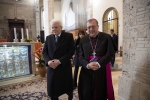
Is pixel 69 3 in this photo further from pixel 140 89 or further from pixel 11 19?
pixel 140 89

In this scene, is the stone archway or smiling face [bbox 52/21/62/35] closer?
smiling face [bbox 52/21/62/35]

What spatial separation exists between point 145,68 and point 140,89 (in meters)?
0.37

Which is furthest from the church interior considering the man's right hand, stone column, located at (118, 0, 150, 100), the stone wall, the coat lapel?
the stone wall

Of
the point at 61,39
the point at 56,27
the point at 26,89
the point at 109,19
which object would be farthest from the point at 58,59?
the point at 109,19

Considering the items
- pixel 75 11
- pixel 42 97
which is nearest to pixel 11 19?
pixel 75 11

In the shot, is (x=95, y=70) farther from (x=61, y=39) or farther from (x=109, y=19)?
(x=109, y=19)

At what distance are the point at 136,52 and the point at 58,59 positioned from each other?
1332 millimetres

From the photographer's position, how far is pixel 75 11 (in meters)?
11.7

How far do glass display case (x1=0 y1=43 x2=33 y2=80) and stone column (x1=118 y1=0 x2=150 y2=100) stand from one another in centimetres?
276

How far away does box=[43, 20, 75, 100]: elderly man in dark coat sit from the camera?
193cm

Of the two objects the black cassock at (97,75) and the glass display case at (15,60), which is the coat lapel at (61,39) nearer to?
the black cassock at (97,75)

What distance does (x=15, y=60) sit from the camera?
3721 millimetres

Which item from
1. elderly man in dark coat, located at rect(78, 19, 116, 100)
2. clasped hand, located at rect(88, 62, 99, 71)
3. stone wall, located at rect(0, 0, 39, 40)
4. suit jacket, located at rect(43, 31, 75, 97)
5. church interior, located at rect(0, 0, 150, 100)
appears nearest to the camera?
clasped hand, located at rect(88, 62, 99, 71)

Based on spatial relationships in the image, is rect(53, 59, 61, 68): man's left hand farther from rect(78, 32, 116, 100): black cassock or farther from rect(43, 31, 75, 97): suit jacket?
rect(78, 32, 116, 100): black cassock
